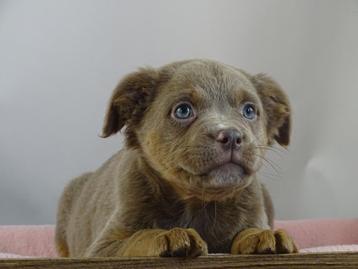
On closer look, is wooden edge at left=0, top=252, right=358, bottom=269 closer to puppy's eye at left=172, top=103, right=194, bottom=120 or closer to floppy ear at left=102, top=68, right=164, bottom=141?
puppy's eye at left=172, top=103, right=194, bottom=120

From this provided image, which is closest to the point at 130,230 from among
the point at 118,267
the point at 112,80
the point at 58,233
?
the point at 118,267

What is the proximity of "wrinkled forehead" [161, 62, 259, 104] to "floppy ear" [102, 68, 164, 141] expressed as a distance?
0.10 metres

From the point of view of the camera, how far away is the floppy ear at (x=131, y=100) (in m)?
2.42

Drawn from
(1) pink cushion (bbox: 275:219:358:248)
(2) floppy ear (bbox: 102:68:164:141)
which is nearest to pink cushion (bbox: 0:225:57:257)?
(1) pink cushion (bbox: 275:219:358:248)

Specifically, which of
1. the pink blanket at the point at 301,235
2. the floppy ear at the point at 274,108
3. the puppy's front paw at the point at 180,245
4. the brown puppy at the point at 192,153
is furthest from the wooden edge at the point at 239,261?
the pink blanket at the point at 301,235

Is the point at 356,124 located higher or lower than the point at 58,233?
higher

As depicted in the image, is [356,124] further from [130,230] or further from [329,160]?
[130,230]

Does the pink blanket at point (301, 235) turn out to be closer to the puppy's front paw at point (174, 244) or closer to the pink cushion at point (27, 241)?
the pink cushion at point (27, 241)

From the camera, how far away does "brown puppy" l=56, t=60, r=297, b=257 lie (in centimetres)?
201

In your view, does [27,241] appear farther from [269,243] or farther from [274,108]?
[269,243]

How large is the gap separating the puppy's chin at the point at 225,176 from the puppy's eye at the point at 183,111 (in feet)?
0.85

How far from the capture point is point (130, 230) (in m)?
2.30

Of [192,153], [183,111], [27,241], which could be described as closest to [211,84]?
[183,111]

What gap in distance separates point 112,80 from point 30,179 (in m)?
0.76
